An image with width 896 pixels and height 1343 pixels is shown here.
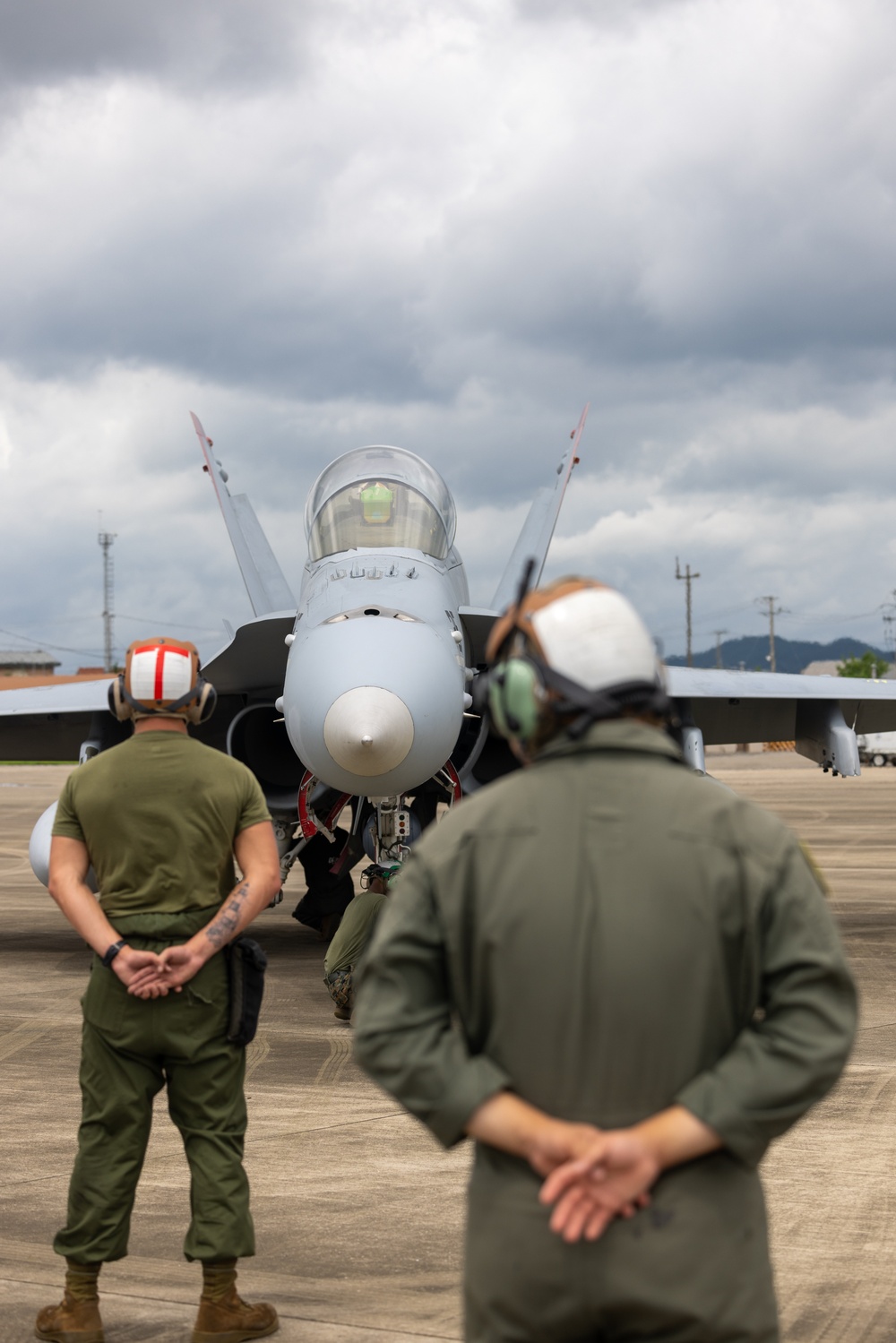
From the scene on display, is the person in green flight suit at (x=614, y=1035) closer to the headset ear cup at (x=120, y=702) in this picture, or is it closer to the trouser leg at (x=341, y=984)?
the headset ear cup at (x=120, y=702)

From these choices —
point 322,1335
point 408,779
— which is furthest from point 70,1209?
point 408,779

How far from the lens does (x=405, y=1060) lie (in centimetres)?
221

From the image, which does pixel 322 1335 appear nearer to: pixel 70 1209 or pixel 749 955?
pixel 70 1209

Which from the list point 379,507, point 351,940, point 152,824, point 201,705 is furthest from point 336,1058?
point 379,507

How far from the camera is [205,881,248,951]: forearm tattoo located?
4102mm

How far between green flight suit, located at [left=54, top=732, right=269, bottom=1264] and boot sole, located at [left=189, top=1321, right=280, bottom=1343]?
0.68ft

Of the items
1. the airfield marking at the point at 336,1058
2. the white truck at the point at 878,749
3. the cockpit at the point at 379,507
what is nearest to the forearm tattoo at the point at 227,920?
the airfield marking at the point at 336,1058

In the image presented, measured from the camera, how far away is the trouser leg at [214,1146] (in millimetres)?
3967

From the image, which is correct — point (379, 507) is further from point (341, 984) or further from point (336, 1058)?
point (336, 1058)

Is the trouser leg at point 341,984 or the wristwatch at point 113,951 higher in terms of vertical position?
the wristwatch at point 113,951

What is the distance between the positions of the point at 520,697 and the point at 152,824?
2086mm

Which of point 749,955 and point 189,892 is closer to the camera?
point 749,955

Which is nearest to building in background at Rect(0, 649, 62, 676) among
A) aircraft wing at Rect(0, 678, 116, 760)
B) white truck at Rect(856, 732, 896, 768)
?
white truck at Rect(856, 732, 896, 768)

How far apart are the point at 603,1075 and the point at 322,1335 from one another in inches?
93.0
